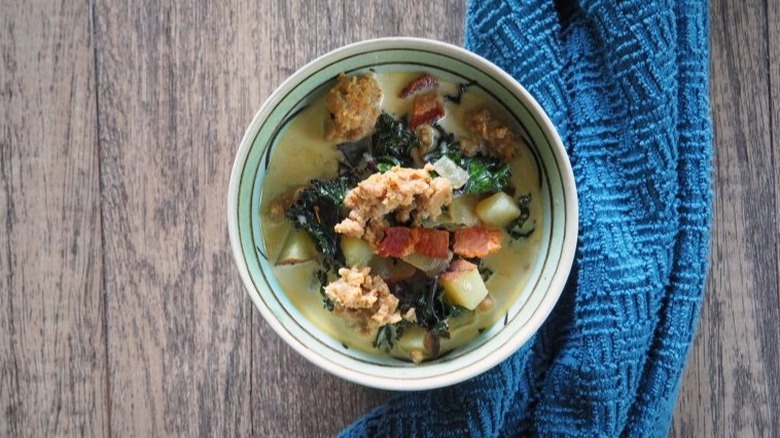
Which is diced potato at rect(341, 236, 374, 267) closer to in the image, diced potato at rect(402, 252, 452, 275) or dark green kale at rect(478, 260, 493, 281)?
diced potato at rect(402, 252, 452, 275)

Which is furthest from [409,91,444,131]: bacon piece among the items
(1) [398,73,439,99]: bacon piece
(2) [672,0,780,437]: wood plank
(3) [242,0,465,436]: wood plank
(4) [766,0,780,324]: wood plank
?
(4) [766,0,780,324]: wood plank

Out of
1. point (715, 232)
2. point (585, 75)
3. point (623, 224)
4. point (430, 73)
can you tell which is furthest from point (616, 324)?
point (430, 73)

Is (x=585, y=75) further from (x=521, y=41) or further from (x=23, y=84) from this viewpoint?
(x=23, y=84)

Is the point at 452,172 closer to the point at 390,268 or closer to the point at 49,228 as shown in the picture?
the point at 390,268

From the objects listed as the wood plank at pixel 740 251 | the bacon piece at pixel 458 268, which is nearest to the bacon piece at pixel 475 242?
the bacon piece at pixel 458 268

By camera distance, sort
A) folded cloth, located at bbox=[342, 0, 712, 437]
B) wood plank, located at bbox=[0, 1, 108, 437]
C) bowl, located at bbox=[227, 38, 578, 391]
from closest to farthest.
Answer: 1. bowl, located at bbox=[227, 38, 578, 391]
2. folded cloth, located at bbox=[342, 0, 712, 437]
3. wood plank, located at bbox=[0, 1, 108, 437]

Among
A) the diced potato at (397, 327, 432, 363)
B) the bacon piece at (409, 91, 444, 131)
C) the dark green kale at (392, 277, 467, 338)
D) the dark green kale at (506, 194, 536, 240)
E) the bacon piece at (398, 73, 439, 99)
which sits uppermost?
the bacon piece at (398, 73, 439, 99)
